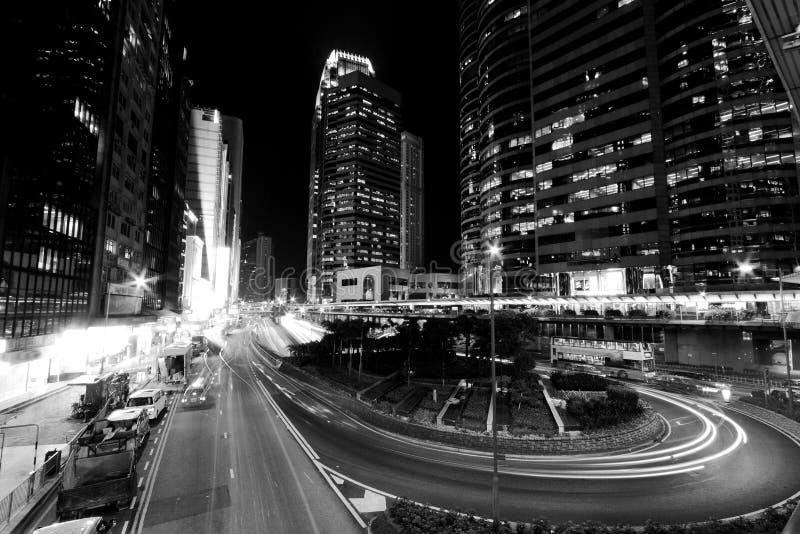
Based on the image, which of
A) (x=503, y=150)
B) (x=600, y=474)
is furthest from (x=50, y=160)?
(x=503, y=150)

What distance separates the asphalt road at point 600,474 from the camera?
16.6 m

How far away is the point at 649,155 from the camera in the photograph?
74.2 metres

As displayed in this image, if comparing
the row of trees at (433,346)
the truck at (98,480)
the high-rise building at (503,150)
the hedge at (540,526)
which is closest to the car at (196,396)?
the row of trees at (433,346)

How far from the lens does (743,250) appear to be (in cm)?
6291

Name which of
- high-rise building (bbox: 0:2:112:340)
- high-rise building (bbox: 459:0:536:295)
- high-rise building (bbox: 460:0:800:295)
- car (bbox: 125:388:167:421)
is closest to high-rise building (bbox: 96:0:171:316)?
high-rise building (bbox: 0:2:112:340)

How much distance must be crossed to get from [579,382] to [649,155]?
5879 cm

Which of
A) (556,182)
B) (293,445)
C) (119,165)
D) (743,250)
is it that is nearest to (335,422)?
(293,445)

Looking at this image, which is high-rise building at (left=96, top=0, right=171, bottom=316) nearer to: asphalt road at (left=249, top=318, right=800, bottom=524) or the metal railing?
the metal railing

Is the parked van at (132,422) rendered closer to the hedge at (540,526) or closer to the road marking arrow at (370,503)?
the road marking arrow at (370,503)

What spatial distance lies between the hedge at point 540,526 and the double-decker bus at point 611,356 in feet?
114

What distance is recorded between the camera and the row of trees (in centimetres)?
3884

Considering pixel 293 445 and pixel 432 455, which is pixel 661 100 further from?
pixel 293 445

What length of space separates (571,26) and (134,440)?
10923cm

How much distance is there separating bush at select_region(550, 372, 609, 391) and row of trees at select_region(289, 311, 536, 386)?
3156 millimetres
